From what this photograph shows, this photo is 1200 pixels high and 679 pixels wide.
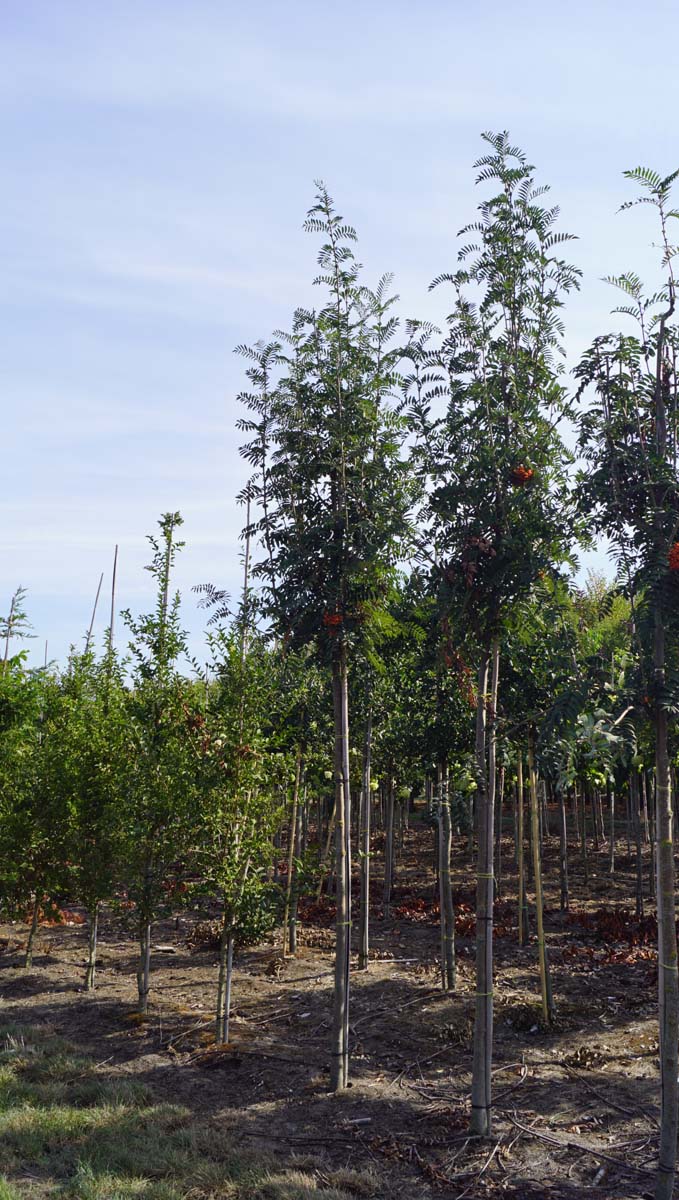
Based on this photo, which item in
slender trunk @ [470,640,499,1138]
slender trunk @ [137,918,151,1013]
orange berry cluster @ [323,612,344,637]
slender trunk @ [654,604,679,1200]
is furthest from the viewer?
slender trunk @ [137,918,151,1013]

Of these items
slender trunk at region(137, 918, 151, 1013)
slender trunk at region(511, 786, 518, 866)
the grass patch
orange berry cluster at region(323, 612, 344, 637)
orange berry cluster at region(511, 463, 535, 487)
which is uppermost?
orange berry cluster at region(511, 463, 535, 487)

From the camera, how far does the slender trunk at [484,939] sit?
7.11 m

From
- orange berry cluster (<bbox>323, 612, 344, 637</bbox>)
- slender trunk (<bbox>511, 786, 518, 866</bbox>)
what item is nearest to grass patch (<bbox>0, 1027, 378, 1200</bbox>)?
orange berry cluster (<bbox>323, 612, 344, 637</bbox>)

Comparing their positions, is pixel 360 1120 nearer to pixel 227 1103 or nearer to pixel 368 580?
pixel 227 1103

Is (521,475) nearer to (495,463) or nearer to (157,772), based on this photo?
(495,463)

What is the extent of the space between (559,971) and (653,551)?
8635mm

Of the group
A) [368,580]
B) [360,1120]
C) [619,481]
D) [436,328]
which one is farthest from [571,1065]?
[436,328]

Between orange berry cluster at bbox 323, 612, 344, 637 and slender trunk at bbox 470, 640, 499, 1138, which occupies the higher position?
orange berry cluster at bbox 323, 612, 344, 637

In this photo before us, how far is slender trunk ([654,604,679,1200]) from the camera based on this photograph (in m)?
5.76

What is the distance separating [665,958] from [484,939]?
5.79ft

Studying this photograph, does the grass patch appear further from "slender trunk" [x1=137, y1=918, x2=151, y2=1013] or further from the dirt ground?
"slender trunk" [x1=137, y1=918, x2=151, y2=1013]

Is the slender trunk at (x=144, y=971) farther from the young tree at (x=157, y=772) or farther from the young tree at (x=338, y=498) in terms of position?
the young tree at (x=338, y=498)

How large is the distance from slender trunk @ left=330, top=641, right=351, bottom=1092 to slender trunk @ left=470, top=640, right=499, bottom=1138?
1426 mm

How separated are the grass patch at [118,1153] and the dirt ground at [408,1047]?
14.2 inches
